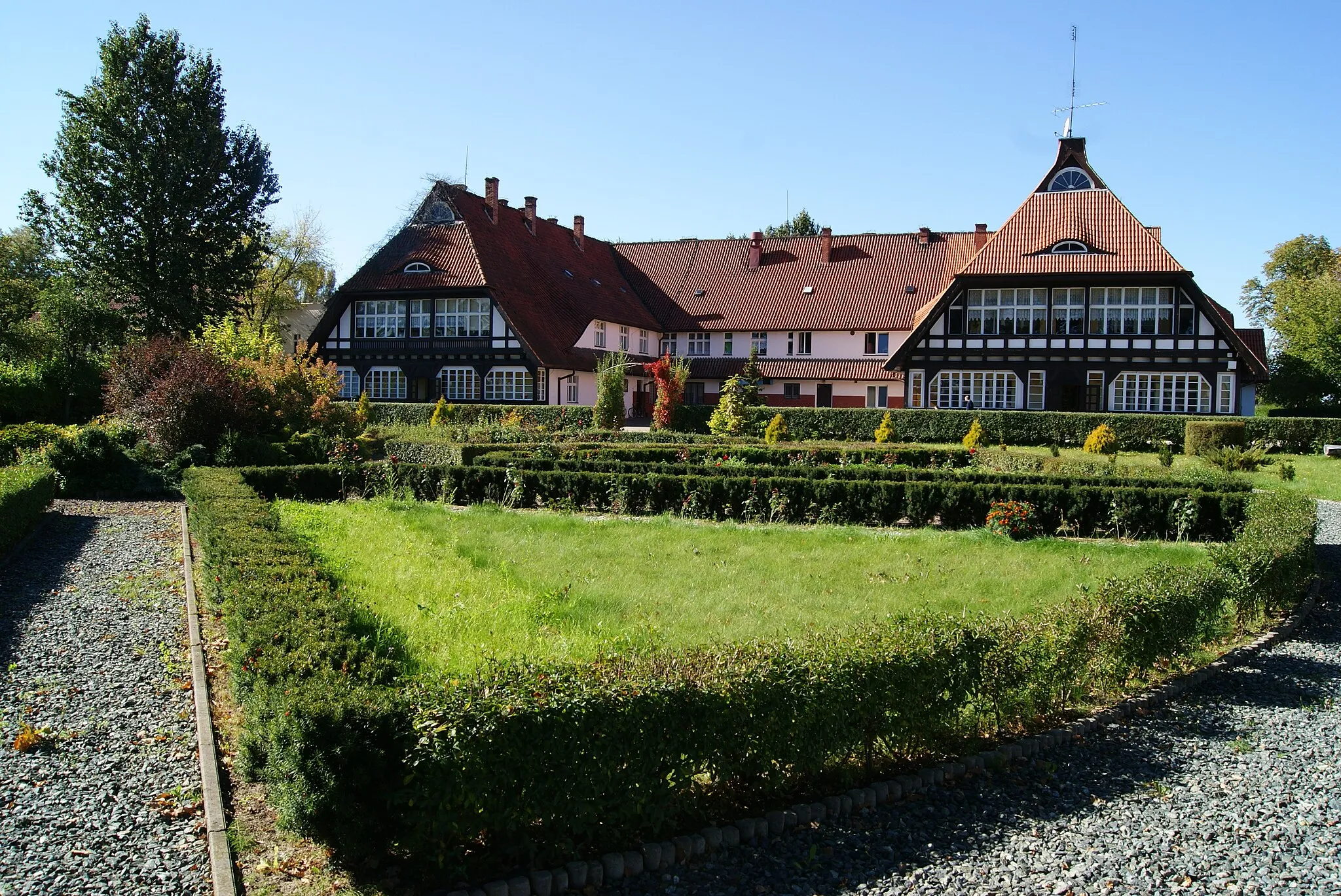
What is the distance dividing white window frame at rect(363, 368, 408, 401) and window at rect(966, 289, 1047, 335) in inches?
865

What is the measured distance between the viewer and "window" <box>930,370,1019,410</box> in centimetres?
3534

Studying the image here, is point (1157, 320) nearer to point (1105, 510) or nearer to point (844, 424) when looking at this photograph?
point (844, 424)

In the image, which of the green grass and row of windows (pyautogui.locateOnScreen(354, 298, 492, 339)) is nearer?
the green grass

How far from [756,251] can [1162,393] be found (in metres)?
20.2

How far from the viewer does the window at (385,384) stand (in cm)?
3784

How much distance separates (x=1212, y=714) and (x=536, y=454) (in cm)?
Result: 1398

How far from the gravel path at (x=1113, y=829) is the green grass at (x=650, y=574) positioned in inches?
76.9

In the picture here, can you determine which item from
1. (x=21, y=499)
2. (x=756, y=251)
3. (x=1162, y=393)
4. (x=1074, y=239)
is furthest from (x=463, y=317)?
(x=1162, y=393)

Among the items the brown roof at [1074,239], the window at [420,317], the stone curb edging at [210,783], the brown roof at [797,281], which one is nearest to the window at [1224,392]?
the brown roof at [1074,239]

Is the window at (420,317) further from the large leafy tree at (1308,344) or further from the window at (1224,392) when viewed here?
the large leafy tree at (1308,344)

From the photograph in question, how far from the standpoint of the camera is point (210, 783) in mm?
5312

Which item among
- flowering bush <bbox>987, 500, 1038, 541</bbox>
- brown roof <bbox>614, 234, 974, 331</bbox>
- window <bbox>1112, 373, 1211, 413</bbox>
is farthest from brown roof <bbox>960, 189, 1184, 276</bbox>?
flowering bush <bbox>987, 500, 1038, 541</bbox>

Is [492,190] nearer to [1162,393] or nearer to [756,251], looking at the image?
[756,251]

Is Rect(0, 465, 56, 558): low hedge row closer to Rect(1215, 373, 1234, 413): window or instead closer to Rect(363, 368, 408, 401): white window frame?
Rect(363, 368, 408, 401): white window frame
